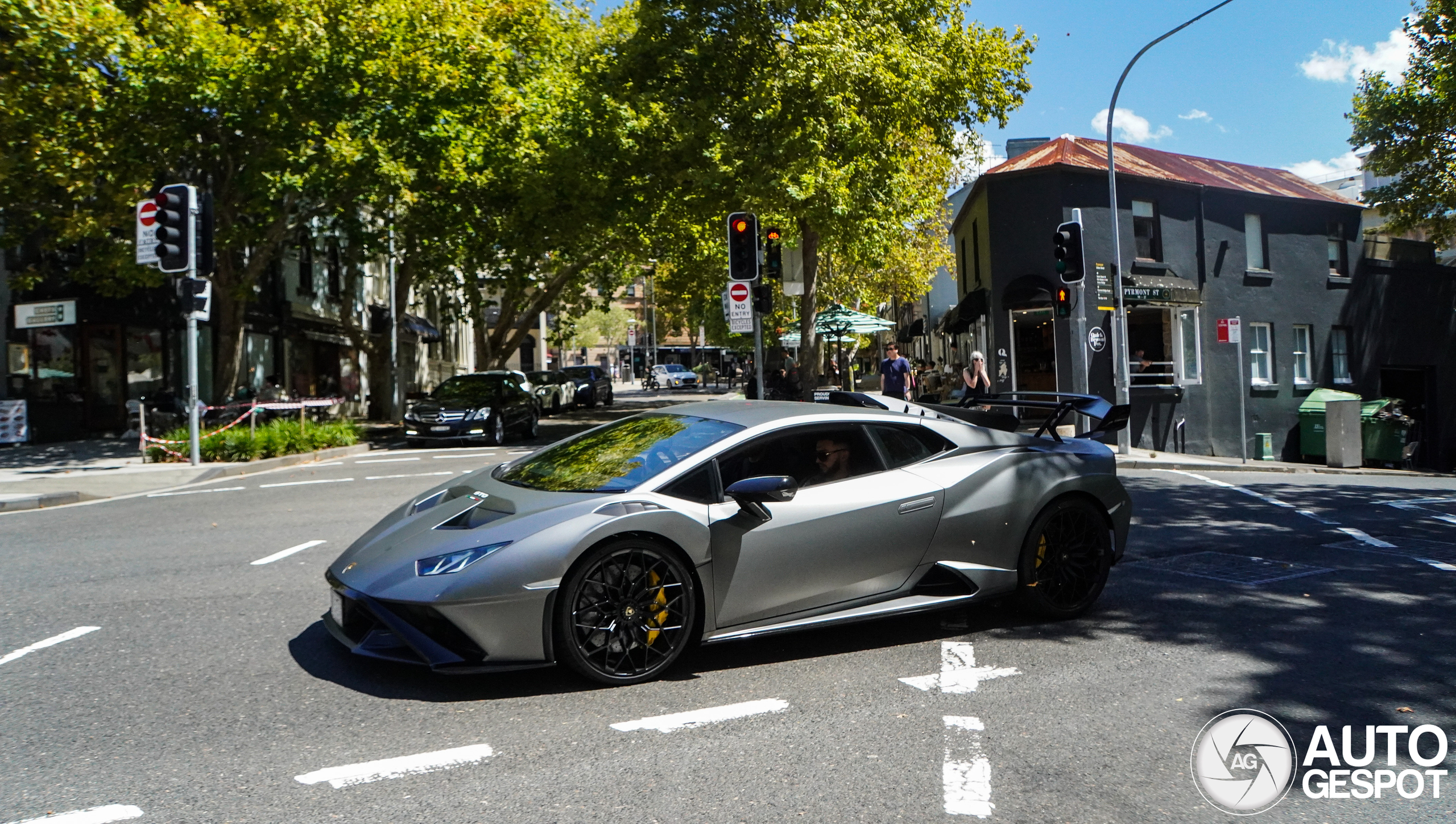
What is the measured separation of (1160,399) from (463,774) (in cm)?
2389

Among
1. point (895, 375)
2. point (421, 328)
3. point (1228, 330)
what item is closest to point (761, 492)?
point (895, 375)

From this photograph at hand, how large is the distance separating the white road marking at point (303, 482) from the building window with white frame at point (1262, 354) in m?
22.9

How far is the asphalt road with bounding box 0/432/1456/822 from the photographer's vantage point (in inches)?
136

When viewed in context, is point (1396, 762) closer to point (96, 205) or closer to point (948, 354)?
point (96, 205)

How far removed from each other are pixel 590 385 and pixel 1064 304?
24.1m

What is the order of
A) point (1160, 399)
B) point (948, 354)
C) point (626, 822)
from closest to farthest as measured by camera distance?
point (626, 822) < point (1160, 399) < point (948, 354)

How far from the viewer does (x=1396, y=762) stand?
12.7 feet

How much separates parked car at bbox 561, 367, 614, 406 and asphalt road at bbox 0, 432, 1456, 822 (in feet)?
102

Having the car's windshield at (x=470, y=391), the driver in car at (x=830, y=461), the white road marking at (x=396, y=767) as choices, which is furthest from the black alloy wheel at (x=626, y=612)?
the car's windshield at (x=470, y=391)

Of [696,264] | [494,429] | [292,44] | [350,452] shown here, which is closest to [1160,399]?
[696,264]

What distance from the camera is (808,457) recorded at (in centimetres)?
528

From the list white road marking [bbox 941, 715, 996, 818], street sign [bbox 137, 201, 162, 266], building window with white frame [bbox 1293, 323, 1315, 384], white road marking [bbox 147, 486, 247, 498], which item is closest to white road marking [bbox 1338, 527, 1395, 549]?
white road marking [bbox 941, 715, 996, 818]

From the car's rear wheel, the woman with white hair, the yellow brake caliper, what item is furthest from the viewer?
the woman with white hair

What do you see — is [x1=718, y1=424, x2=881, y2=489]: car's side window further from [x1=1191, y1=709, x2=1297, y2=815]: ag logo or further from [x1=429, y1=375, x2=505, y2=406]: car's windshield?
[x1=429, y1=375, x2=505, y2=406]: car's windshield
